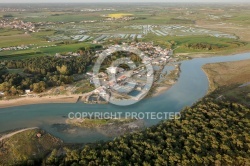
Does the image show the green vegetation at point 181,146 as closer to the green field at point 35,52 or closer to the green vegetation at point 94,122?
the green vegetation at point 94,122

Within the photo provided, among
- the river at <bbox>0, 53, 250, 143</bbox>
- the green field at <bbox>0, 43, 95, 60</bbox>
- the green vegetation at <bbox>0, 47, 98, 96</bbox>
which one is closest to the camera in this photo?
the river at <bbox>0, 53, 250, 143</bbox>

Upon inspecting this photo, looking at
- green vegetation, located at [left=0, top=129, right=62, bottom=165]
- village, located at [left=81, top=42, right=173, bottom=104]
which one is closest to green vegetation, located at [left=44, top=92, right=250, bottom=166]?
green vegetation, located at [left=0, top=129, right=62, bottom=165]

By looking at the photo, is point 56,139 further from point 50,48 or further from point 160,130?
point 50,48

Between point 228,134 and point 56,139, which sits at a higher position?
point 228,134

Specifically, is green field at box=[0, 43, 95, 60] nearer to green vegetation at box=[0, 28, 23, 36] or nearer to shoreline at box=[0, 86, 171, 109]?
shoreline at box=[0, 86, 171, 109]

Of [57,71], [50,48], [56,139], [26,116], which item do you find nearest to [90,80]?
[57,71]

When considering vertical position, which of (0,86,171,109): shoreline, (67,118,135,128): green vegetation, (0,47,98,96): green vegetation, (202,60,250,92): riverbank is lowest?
(67,118,135,128): green vegetation

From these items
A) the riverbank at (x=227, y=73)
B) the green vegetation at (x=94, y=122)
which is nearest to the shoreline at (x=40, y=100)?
the green vegetation at (x=94, y=122)

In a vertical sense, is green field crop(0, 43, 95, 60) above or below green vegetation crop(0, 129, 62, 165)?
above

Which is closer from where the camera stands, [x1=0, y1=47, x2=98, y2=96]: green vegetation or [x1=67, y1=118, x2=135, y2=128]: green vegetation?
[x1=67, y1=118, x2=135, y2=128]: green vegetation
